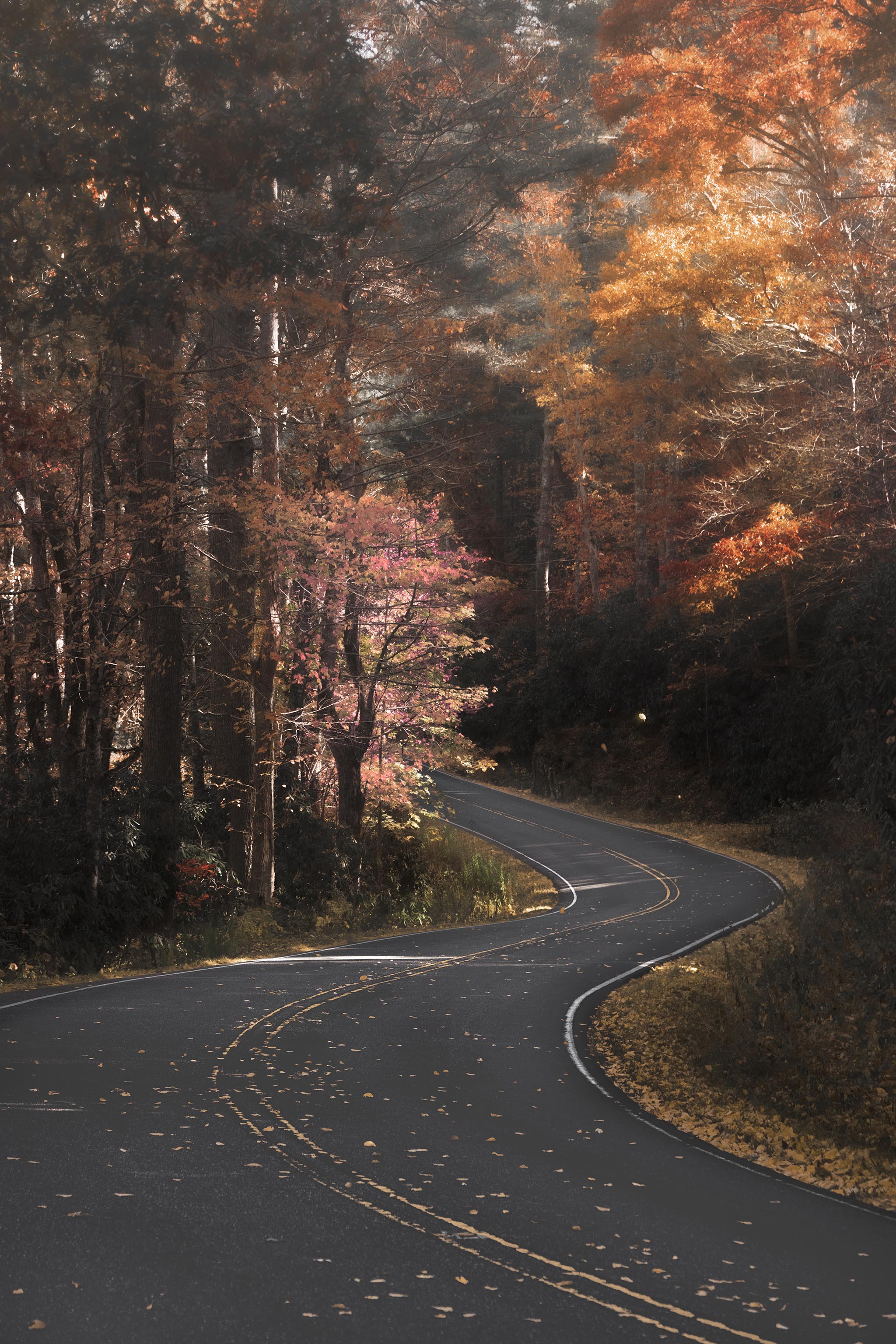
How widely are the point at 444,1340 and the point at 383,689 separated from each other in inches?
720

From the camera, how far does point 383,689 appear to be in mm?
22609

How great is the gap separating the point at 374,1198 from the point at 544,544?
1459 inches

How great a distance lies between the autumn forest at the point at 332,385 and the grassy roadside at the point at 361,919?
0.31 metres

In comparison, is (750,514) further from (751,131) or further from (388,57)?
(388,57)

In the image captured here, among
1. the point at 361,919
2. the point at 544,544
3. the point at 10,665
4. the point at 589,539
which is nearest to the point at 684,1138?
the point at 361,919

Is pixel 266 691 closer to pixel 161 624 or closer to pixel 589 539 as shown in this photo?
pixel 161 624

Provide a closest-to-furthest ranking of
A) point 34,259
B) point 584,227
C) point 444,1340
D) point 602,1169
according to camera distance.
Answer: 1. point 444,1340
2. point 602,1169
3. point 34,259
4. point 584,227

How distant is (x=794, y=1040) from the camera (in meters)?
9.37

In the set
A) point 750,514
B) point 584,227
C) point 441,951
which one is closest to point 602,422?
point 584,227

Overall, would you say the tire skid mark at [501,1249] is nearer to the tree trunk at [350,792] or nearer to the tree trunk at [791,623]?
the tree trunk at [350,792]

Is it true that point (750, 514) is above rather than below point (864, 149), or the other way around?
below

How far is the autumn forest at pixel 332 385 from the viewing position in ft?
43.6

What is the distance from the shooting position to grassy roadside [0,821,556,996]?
16.0 metres

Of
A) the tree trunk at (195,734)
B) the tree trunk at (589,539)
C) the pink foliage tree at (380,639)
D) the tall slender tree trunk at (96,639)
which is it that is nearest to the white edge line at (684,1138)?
the tall slender tree trunk at (96,639)
